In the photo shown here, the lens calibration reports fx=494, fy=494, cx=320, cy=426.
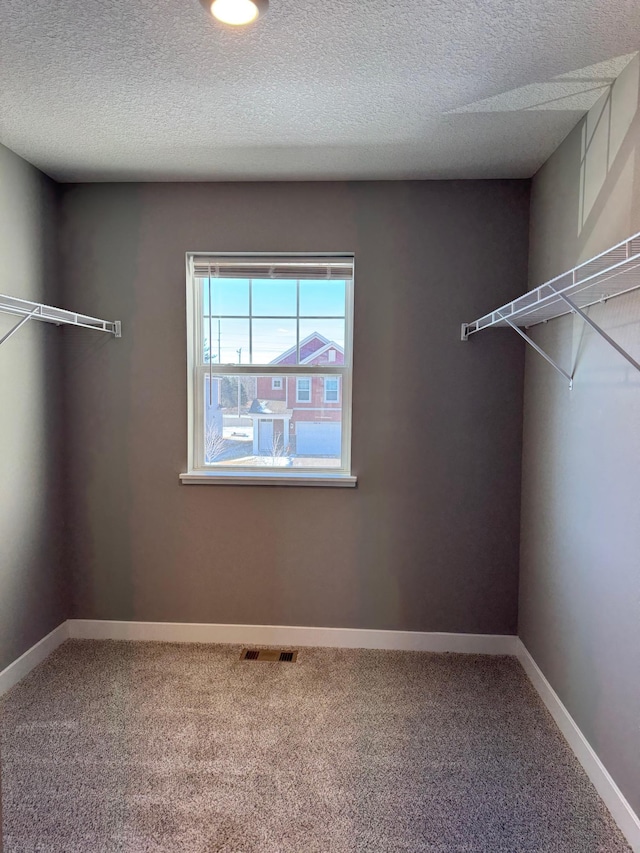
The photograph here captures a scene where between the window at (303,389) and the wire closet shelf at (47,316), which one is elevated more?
the wire closet shelf at (47,316)

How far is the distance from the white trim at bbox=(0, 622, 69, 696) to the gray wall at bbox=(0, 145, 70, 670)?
3 centimetres

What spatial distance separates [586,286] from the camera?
158 cm

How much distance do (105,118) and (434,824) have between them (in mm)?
2807

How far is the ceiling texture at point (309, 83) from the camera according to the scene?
140 cm

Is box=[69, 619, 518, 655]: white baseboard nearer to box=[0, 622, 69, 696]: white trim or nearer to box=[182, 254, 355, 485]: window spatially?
box=[0, 622, 69, 696]: white trim

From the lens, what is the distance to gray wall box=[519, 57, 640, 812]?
1.59 m

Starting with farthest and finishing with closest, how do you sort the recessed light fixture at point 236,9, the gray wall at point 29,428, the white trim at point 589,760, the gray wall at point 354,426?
the gray wall at point 354,426
the gray wall at point 29,428
the white trim at point 589,760
the recessed light fixture at point 236,9

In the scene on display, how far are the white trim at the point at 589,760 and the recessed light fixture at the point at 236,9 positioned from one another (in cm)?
260

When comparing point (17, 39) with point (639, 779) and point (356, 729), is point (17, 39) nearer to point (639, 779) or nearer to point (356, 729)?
point (356, 729)

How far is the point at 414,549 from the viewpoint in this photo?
2609 millimetres

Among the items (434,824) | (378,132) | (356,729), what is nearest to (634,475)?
(434,824)

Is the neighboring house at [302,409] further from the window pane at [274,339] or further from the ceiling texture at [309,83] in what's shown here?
the ceiling texture at [309,83]

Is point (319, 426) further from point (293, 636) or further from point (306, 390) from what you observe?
point (293, 636)

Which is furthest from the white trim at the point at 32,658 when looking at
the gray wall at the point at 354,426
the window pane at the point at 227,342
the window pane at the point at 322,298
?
the window pane at the point at 322,298
